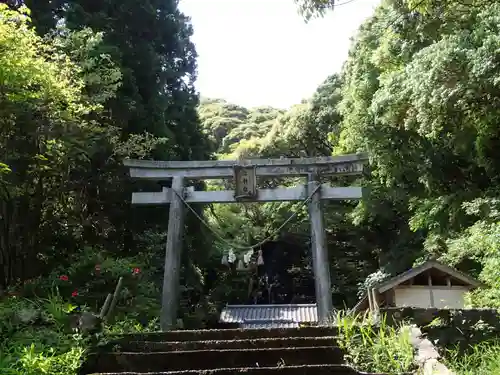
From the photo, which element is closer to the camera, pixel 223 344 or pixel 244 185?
pixel 223 344

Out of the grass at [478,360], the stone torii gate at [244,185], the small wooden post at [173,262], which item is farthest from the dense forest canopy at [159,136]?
the grass at [478,360]

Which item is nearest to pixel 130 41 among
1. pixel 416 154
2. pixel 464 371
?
pixel 416 154

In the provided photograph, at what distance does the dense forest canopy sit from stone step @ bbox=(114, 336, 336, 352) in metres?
3.23

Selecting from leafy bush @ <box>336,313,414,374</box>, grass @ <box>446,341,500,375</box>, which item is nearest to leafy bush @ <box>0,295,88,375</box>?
leafy bush @ <box>336,313,414,374</box>

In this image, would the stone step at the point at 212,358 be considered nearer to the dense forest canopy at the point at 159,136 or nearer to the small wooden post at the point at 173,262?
the dense forest canopy at the point at 159,136

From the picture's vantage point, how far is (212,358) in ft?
16.0

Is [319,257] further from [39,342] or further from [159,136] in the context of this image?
[159,136]

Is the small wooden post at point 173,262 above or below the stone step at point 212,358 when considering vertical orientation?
above

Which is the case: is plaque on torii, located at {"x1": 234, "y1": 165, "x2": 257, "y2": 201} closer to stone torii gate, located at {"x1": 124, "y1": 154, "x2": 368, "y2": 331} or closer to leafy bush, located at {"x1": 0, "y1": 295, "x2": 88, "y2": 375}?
stone torii gate, located at {"x1": 124, "y1": 154, "x2": 368, "y2": 331}

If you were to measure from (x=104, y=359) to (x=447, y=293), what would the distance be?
29.5ft

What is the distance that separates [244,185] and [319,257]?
6.87ft

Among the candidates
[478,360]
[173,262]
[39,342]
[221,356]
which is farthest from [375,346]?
[173,262]

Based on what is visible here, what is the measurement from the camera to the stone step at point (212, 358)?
4.83 m

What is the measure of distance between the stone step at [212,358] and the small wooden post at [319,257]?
3.82 m
